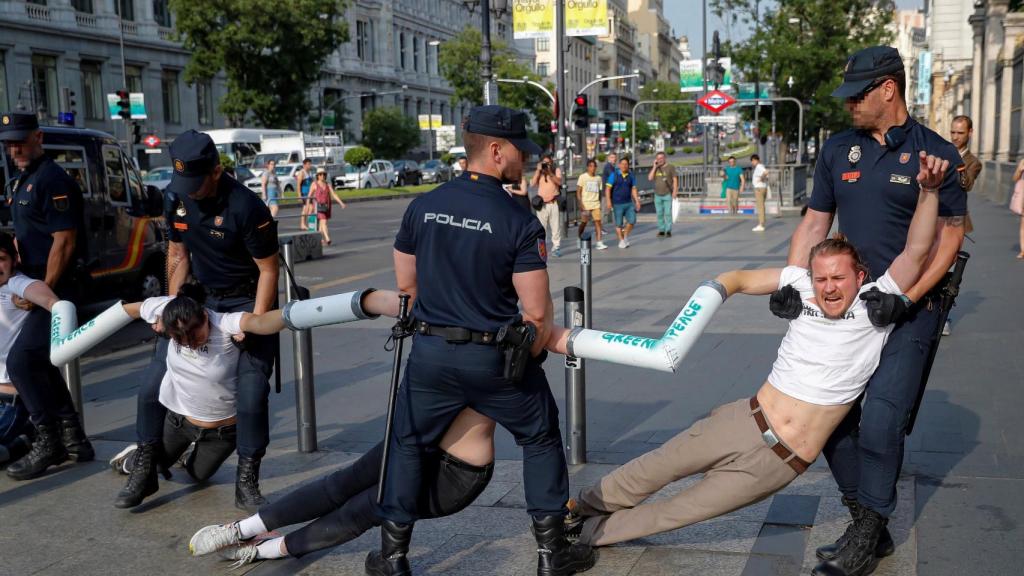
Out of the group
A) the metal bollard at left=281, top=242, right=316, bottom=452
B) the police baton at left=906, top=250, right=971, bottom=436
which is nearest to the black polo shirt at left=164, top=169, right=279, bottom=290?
the metal bollard at left=281, top=242, right=316, bottom=452

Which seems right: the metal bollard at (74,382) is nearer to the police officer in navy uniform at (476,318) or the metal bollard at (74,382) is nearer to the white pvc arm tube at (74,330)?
the white pvc arm tube at (74,330)

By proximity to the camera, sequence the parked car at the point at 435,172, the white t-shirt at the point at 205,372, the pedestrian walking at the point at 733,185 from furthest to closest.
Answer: the parked car at the point at 435,172 < the pedestrian walking at the point at 733,185 < the white t-shirt at the point at 205,372

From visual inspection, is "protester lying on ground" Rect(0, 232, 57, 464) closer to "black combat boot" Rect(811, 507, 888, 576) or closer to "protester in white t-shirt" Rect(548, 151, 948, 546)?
"protester in white t-shirt" Rect(548, 151, 948, 546)

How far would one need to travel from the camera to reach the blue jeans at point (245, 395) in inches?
185

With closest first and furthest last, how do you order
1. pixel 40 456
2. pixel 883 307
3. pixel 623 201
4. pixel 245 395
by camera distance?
pixel 883 307
pixel 245 395
pixel 40 456
pixel 623 201

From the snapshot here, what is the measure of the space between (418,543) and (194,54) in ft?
148

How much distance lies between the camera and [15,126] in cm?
568

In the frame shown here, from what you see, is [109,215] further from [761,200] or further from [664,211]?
[761,200]

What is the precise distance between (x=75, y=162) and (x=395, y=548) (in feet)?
27.4

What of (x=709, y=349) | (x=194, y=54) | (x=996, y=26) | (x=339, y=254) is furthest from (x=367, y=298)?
(x=194, y=54)

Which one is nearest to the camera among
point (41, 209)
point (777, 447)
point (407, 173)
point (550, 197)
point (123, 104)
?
→ point (777, 447)

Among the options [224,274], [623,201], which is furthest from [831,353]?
[623,201]

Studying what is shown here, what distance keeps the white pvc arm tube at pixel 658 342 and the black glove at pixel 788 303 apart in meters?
0.20

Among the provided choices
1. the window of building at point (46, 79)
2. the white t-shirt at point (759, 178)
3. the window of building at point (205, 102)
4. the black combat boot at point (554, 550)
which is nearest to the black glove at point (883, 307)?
the black combat boot at point (554, 550)
